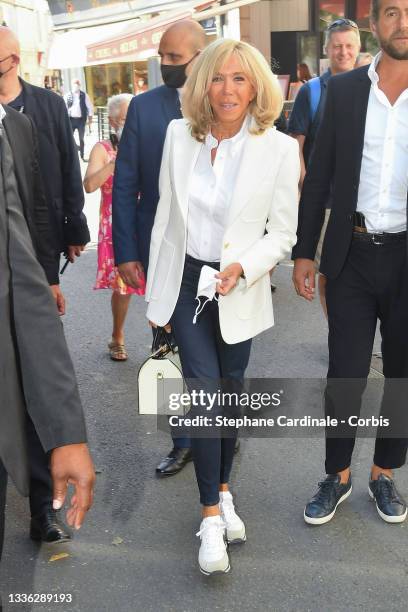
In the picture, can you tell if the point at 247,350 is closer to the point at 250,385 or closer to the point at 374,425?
the point at 374,425

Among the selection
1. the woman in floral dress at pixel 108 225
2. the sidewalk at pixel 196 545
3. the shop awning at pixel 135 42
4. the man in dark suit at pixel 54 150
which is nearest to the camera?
the sidewalk at pixel 196 545

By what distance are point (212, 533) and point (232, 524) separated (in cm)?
17

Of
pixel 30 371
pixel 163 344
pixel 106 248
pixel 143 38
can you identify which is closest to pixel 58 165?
pixel 106 248

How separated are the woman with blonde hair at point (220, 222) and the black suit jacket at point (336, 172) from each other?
0.21m

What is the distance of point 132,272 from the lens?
3.70 metres

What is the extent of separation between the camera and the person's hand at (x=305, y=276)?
3473mm

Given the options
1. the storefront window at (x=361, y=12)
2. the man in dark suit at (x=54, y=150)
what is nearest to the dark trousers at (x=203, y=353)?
the man in dark suit at (x=54, y=150)

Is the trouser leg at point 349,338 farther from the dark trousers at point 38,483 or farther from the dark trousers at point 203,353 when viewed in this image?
the dark trousers at point 38,483

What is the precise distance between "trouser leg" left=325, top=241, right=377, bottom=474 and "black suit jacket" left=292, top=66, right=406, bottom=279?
0.07 meters

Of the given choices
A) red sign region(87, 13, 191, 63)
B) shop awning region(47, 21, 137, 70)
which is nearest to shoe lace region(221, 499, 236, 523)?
red sign region(87, 13, 191, 63)

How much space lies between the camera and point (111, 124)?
568 centimetres

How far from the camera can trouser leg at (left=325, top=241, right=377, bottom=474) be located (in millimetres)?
3289

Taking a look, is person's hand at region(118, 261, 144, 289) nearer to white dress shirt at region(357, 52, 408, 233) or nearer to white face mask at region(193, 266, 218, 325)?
white face mask at region(193, 266, 218, 325)

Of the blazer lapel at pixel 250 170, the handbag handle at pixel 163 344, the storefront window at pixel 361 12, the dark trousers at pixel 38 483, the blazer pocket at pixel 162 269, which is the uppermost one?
the storefront window at pixel 361 12
